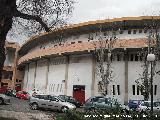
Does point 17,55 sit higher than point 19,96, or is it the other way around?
point 17,55

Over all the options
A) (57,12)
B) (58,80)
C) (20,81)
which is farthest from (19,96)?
(57,12)

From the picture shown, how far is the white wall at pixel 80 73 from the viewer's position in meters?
42.0

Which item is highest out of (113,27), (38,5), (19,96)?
(113,27)

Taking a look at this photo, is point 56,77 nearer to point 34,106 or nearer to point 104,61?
point 104,61

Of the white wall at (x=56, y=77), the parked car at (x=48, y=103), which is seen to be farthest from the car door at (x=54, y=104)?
the white wall at (x=56, y=77)

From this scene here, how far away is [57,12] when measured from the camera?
1329cm

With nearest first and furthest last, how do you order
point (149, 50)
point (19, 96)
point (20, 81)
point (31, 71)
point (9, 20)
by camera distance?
1. point (9, 20)
2. point (149, 50)
3. point (19, 96)
4. point (31, 71)
5. point (20, 81)

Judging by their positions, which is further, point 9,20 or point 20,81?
point 20,81

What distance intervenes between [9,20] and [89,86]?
31.2m

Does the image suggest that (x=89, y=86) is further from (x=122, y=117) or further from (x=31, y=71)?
(x=122, y=117)

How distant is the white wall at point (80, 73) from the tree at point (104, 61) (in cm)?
129

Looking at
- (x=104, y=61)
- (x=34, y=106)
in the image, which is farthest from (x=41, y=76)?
(x=34, y=106)

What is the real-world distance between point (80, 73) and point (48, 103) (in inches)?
582

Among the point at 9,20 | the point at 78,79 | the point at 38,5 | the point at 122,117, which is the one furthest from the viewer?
the point at 78,79
